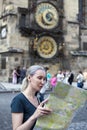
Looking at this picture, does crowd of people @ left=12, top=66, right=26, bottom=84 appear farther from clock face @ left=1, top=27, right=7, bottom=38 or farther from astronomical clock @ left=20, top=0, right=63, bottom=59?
clock face @ left=1, top=27, right=7, bottom=38

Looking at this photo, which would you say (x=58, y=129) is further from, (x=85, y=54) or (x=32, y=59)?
(x=85, y=54)

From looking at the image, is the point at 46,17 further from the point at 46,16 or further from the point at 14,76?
the point at 14,76

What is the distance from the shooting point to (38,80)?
118 inches

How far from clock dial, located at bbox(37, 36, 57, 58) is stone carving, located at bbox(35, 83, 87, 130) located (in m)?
22.8

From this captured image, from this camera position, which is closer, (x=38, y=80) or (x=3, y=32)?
(x=38, y=80)

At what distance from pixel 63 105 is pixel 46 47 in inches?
920

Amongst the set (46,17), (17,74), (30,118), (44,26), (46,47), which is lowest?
(17,74)

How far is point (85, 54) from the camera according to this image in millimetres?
27203

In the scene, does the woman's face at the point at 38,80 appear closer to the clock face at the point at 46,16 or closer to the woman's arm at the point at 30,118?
the woman's arm at the point at 30,118

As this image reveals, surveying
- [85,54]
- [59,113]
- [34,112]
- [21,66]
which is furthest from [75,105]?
[85,54]

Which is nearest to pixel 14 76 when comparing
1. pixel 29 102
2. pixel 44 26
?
pixel 44 26

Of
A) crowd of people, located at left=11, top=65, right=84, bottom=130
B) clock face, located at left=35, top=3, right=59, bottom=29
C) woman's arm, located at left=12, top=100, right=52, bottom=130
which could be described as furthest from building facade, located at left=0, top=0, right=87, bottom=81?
woman's arm, located at left=12, top=100, right=52, bottom=130

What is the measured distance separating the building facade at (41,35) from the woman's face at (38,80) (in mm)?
21483

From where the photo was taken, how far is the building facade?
82.2ft
